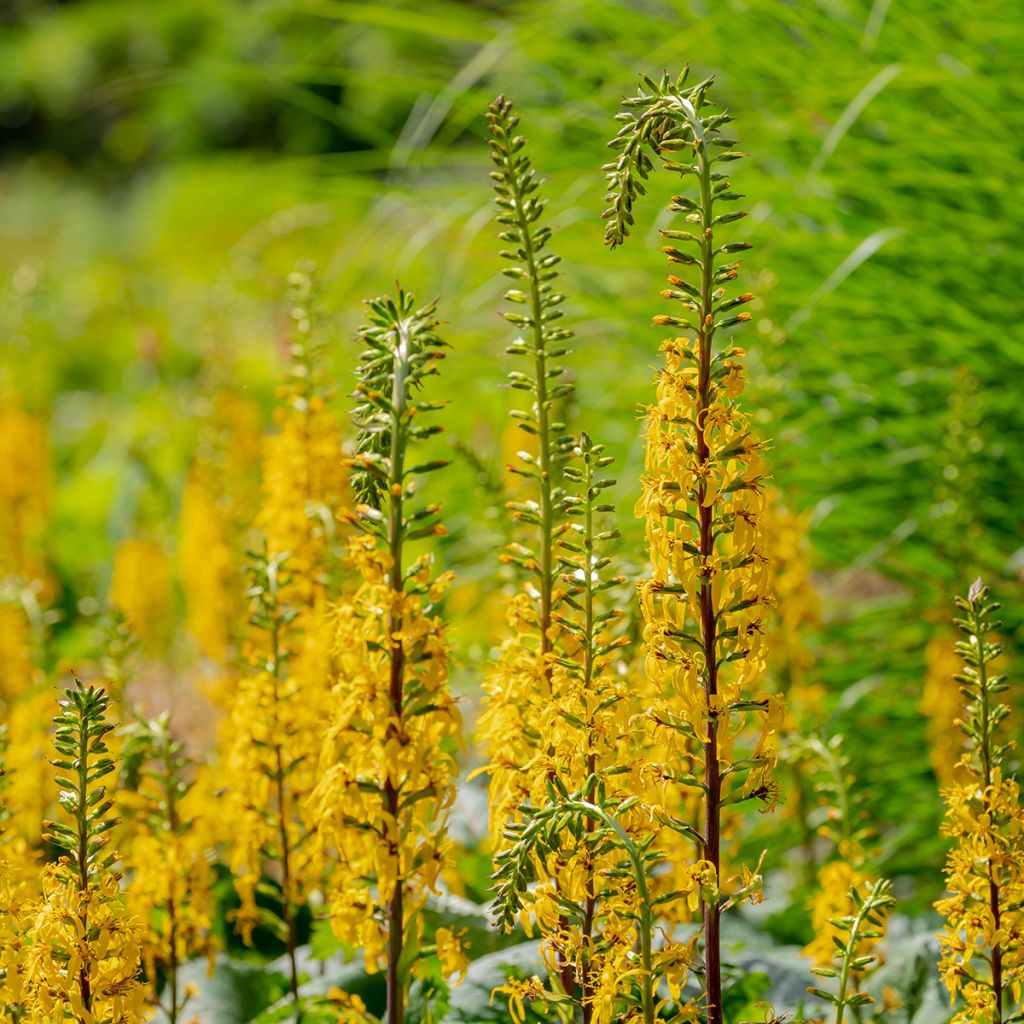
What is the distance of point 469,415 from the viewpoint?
5.46m

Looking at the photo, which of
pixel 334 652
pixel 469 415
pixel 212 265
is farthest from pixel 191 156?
pixel 334 652

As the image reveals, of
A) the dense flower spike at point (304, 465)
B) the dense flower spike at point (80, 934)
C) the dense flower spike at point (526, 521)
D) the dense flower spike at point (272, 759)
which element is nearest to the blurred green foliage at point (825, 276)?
the dense flower spike at point (304, 465)

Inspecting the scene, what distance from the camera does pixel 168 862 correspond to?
2.33 metres

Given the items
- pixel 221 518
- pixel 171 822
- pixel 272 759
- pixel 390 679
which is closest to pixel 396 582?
pixel 390 679

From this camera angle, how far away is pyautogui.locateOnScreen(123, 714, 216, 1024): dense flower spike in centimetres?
233

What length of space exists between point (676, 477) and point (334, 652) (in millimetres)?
508

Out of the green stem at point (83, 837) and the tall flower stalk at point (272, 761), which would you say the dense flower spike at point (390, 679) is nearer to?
the green stem at point (83, 837)

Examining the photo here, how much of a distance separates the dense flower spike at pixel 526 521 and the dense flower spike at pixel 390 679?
0.09 m

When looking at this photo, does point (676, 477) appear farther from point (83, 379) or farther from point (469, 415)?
point (83, 379)

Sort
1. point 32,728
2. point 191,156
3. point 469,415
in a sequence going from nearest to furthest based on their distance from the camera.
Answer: point 32,728, point 469,415, point 191,156

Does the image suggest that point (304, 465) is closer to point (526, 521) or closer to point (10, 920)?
point (526, 521)

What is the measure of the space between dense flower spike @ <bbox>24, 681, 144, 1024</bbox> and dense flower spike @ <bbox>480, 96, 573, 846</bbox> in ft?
1.68

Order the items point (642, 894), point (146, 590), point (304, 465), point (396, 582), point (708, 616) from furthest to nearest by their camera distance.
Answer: point (146, 590), point (304, 465), point (396, 582), point (708, 616), point (642, 894)

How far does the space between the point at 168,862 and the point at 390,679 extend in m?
0.84
